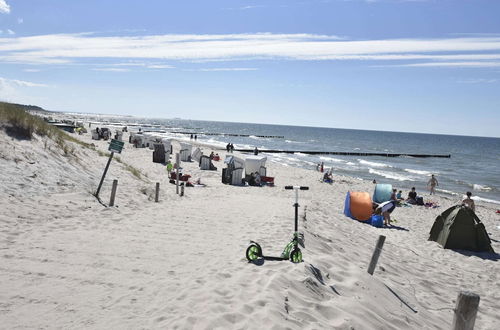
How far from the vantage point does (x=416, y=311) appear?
665cm

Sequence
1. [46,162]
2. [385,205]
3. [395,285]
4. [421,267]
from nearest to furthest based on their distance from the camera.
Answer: [395,285] < [421,267] < [46,162] < [385,205]

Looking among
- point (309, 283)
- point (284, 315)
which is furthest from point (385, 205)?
point (284, 315)

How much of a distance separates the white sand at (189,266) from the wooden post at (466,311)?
116 centimetres

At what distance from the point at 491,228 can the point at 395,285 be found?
38.9 ft

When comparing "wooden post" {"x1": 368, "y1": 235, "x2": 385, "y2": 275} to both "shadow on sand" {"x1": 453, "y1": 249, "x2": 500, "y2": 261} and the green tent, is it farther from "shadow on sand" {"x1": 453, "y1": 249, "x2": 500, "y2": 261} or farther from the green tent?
the green tent

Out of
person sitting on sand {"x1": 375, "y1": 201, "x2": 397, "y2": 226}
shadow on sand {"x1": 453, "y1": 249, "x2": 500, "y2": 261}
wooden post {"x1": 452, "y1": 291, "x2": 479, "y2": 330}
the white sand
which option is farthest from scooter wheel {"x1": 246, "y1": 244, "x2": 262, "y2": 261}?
person sitting on sand {"x1": 375, "y1": 201, "x2": 397, "y2": 226}

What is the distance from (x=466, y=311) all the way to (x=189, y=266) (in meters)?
4.22

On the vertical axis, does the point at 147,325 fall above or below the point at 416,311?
above

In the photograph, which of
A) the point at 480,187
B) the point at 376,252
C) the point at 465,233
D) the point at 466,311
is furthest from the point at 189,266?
the point at 480,187

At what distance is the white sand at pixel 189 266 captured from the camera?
481cm

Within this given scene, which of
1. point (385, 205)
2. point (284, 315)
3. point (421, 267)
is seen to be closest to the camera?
point (284, 315)

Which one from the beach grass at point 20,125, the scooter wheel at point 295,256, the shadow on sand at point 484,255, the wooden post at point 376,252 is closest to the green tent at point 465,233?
the shadow on sand at point 484,255

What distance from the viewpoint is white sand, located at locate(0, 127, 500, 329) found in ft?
15.8

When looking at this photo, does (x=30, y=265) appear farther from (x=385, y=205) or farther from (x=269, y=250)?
(x=385, y=205)
